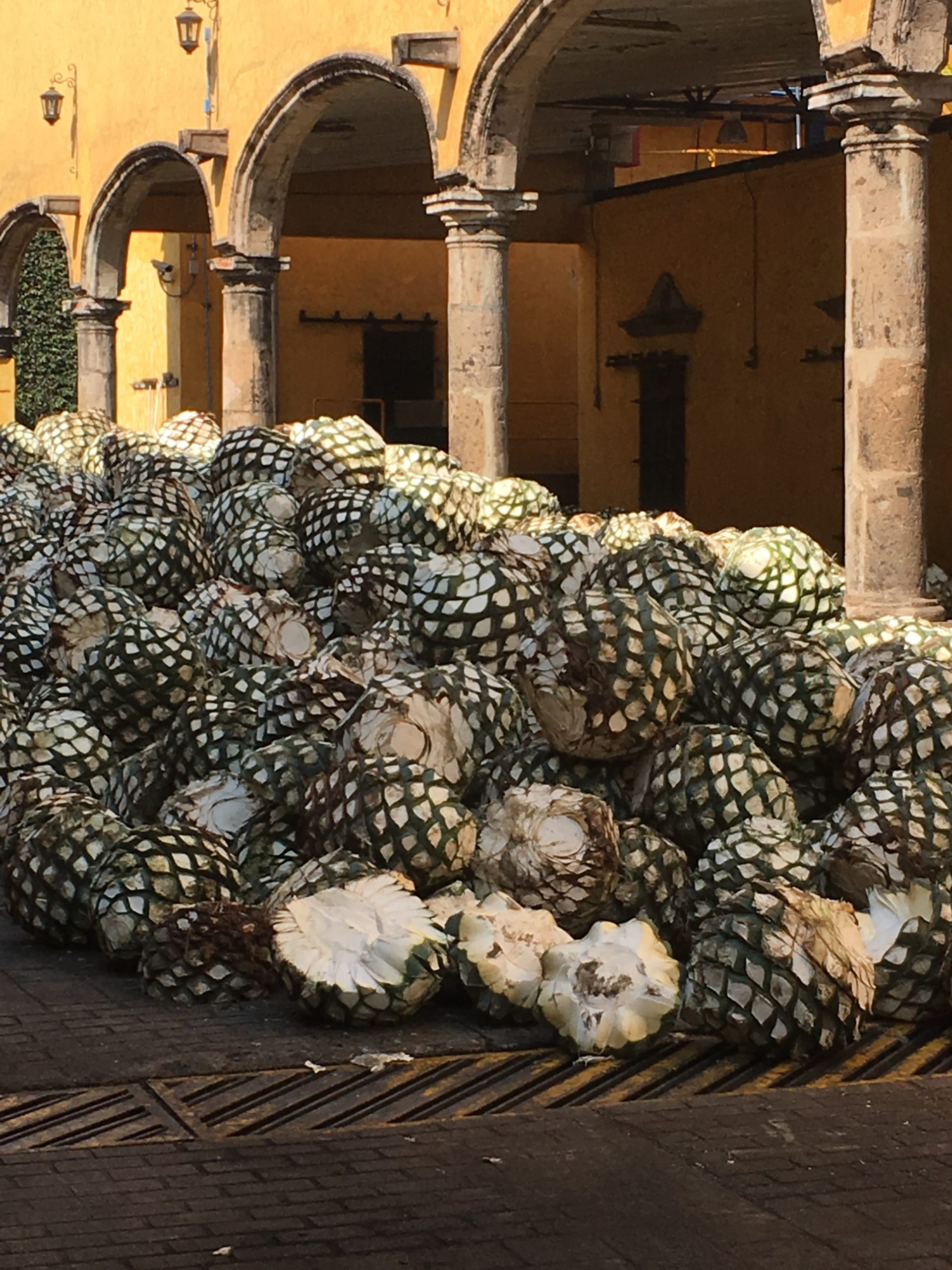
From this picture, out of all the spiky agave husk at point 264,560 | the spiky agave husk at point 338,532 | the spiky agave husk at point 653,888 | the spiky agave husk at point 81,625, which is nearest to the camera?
the spiky agave husk at point 653,888

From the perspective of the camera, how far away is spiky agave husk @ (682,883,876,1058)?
16.2 ft

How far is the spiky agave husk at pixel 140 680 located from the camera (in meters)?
7.33

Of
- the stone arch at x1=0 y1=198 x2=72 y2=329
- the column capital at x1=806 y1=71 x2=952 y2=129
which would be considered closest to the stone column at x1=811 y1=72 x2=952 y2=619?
the column capital at x1=806 y1=71 x2=952 y2=129

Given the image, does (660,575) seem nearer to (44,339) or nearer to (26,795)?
(26,795)

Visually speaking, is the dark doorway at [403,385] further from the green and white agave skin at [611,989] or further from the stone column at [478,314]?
the green and white agave skin at [611,989]

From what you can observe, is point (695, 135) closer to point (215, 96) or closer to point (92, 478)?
point (215, 96)

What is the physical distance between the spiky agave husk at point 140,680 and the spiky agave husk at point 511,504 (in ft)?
9.01

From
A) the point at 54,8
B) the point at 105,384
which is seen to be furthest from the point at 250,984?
the point at 54,8

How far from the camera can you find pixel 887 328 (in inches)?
370

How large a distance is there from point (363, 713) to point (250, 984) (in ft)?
3.27

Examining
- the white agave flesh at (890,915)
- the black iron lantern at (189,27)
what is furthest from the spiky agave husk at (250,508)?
the black iron lantern at (189,27)

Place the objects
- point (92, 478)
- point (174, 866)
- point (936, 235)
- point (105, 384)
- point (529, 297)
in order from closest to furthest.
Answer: point (174, 866)
point (92, 478)
point (936, 235)
point (105, 384)
point (529, 297)

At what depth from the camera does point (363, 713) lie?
6.21 meters

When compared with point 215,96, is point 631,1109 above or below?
below
